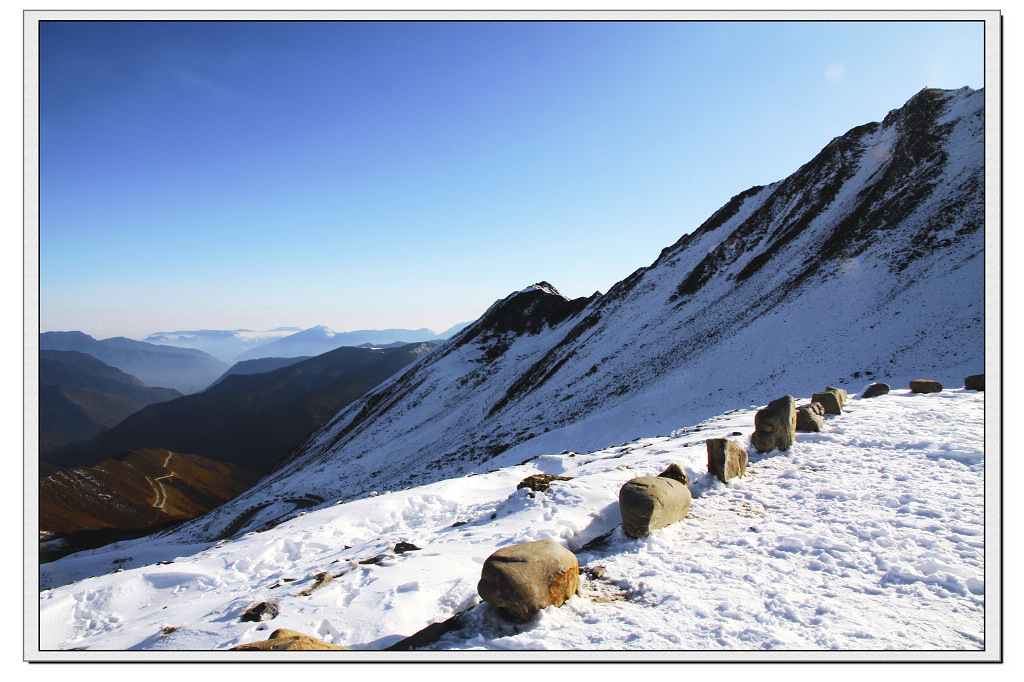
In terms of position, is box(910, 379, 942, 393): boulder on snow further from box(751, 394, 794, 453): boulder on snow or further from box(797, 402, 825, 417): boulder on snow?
box(751, 394, 794, 453): boulder on snow

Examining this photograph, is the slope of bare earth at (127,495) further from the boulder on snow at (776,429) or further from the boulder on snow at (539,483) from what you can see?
the boulder on snow at (776,429)

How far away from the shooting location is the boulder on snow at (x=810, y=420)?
424 inches

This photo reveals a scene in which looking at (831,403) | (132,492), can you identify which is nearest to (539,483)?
(831,403)

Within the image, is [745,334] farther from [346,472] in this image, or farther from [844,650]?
[346,472]

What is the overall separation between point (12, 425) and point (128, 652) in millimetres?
3518

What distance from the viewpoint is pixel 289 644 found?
4379mm

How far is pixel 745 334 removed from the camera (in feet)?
102

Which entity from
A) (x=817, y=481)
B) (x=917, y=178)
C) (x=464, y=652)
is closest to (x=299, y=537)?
(x=464, y=652)

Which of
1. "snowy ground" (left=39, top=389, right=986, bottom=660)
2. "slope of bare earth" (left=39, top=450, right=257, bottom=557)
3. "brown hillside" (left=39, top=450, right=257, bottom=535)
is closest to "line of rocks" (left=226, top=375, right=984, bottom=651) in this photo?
"snowy ground" (left=39, top=389, right=986, bottom=660)

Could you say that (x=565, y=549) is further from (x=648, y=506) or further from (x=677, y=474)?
(x=677, y=474)

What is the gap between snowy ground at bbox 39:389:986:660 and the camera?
442cm

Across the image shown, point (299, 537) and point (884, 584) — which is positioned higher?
point (884, 584)

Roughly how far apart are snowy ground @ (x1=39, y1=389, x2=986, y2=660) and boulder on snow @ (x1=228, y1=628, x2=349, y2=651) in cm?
35

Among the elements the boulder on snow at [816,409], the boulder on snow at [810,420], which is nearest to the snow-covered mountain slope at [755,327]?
the boulder on snow at [816,409]
